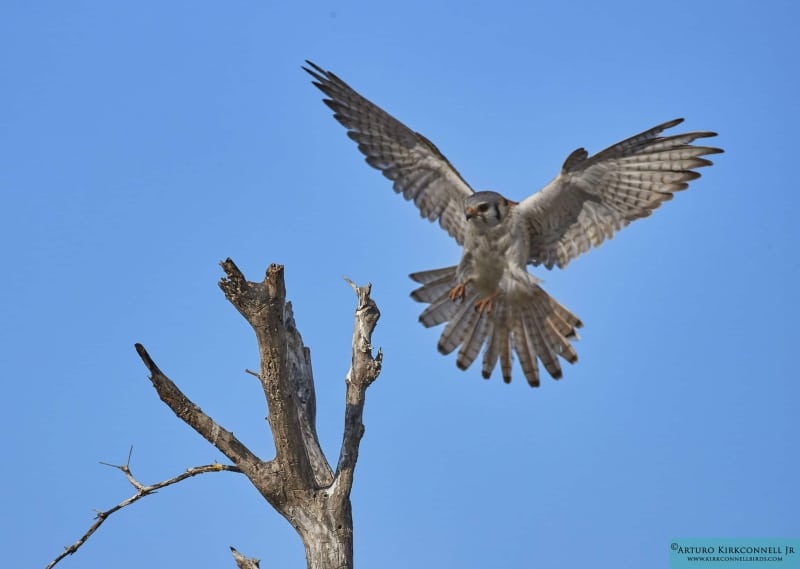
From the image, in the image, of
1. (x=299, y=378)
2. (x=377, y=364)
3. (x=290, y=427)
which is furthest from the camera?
(x=299, y=378)

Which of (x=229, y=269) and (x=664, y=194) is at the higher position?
(x=664, y=194)

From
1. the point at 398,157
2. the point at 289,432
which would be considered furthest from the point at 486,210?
the point at 289,432

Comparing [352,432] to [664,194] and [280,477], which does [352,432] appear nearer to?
[280,477]

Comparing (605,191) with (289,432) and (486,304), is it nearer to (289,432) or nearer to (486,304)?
(486,304)

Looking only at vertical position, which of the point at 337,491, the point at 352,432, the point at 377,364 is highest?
the point at 377,364

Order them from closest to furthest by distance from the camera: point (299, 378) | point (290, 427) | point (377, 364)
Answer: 1. point (290, 427)
2. point (377, 364)
3. point (299, 378)

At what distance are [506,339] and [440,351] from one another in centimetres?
59

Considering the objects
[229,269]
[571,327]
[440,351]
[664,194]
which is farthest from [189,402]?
[664,194]

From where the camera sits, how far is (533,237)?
763cm

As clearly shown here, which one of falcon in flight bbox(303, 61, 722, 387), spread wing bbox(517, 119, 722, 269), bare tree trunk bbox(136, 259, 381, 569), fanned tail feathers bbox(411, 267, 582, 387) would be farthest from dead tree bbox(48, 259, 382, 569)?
spread wing bbox(517, 119, 722, 269)

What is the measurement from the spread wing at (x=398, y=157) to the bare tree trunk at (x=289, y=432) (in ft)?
4.02

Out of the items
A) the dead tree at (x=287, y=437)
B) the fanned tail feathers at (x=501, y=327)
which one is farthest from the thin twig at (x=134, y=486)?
the fanned tail feathers at (x=501, y=327)

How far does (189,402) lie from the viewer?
22.9ft

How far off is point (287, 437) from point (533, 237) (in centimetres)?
278
